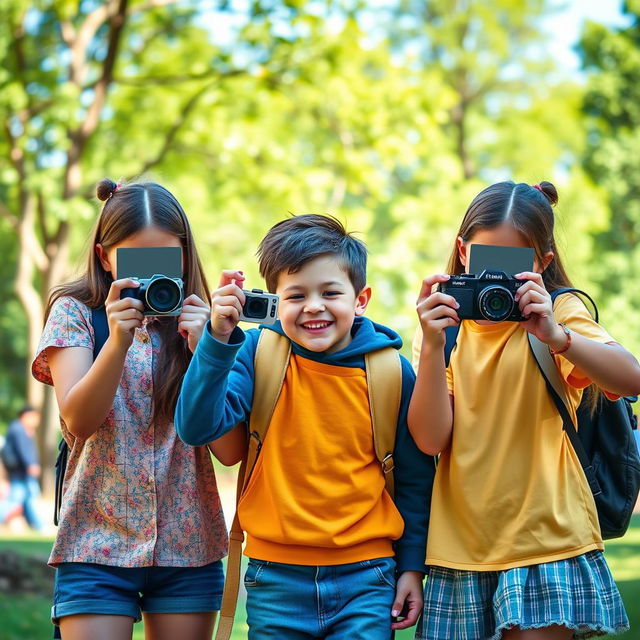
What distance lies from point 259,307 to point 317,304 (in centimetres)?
21

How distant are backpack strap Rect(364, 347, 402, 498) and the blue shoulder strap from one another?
0.90 metres

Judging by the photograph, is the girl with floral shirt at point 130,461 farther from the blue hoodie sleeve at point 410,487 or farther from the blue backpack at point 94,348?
the blue hoodie sleeve at point 410,487

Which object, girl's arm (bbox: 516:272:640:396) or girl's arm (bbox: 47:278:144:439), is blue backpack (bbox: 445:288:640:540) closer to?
girl's arm (bbox: 516:272:640:396)

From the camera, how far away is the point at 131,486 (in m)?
3.03

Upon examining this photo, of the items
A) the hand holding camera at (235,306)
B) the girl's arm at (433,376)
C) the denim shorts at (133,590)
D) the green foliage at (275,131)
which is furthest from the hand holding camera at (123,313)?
the green foliage at (275,131)

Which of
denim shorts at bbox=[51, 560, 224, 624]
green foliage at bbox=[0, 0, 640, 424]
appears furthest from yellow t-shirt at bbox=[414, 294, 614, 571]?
green foliage at bbox=[0, 0, 640, 424]

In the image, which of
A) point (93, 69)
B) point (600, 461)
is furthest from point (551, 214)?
point (93, 69)

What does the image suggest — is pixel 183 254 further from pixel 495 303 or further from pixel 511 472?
pixel 511 472

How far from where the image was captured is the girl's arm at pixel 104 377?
286 cm

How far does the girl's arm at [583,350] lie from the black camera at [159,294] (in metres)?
1.06

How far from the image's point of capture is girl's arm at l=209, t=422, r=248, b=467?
301 centimetres

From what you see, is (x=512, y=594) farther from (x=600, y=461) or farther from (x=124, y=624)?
(x=124, y=624)

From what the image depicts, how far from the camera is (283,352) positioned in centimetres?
304

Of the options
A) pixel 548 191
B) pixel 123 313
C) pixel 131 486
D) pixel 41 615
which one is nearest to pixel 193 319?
pixel 123 313
